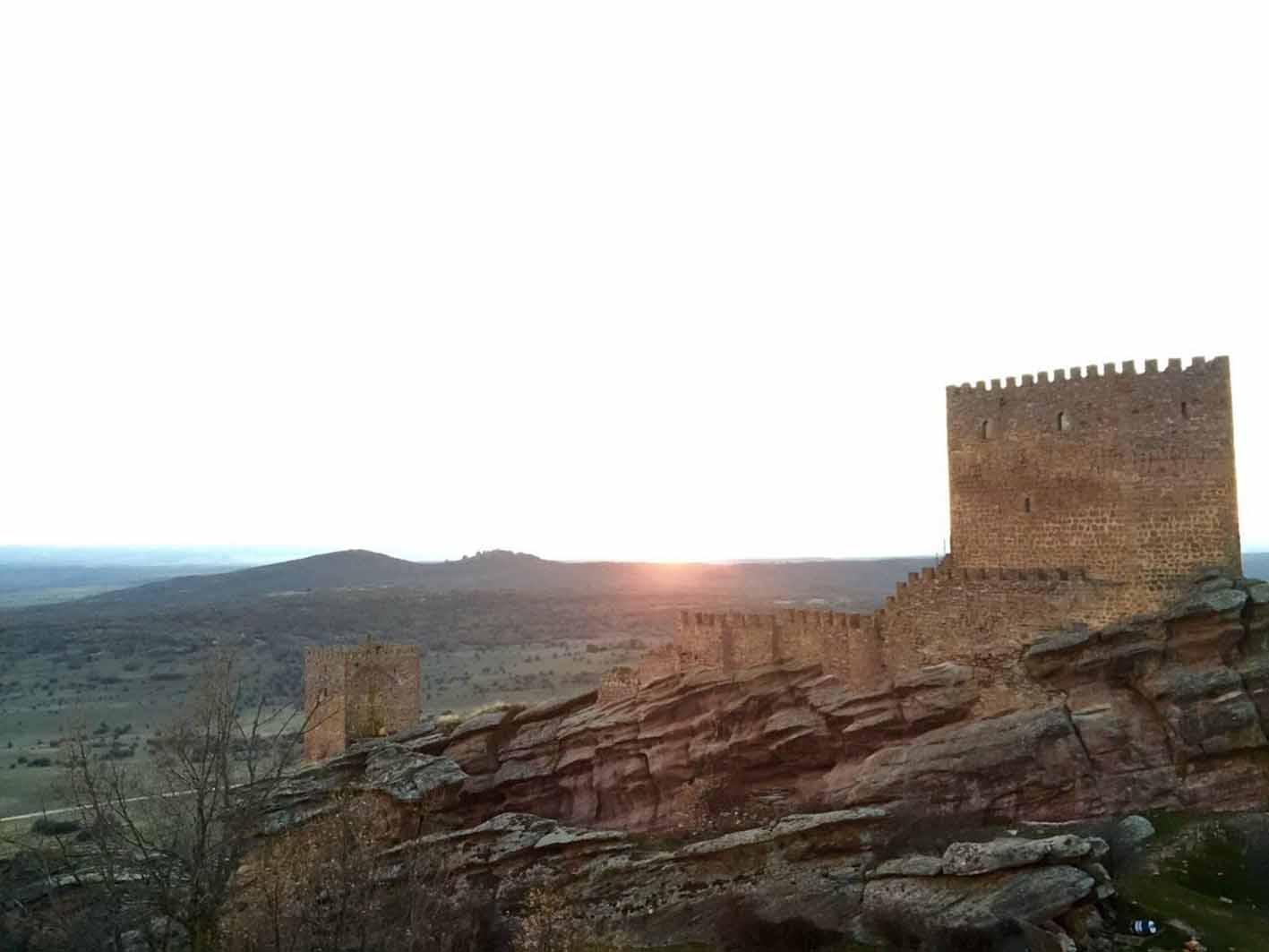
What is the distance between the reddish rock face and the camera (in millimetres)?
20703

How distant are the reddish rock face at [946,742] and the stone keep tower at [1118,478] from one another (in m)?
1.12

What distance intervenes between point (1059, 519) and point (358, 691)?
23.1m

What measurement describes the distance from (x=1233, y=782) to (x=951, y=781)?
17.9 feet

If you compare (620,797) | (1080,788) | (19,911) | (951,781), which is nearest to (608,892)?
(620,797)

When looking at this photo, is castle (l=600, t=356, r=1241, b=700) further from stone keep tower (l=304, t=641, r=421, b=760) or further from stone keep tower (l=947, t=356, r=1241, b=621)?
stone keep tower (l=304, t=641, r=421, b=760)

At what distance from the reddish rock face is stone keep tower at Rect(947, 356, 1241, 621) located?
112cm

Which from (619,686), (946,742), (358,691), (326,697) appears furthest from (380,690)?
(946,742)

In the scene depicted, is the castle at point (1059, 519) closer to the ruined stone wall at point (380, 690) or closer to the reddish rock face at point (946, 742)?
the reddish rock face at point (946, 742)

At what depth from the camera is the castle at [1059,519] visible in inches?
869

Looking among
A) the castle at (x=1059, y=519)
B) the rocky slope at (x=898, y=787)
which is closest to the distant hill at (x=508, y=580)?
the rocky slope at (x=898, y=787)

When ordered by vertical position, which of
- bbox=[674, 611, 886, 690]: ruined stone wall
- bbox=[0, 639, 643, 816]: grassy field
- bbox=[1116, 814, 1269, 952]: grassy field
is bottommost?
bbox=[0, 639, 643, 816]: grassy field

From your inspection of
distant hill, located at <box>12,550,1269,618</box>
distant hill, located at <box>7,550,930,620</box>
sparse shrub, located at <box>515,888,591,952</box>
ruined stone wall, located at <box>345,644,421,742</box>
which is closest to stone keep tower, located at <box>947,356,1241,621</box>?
sparse shrub, located at <box>515,888,591,952</box>

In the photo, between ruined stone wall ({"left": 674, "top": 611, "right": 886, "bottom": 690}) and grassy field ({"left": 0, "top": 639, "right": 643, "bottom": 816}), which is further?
grassy field ({"left": 0, "top": 639, "right": 643, "bottom": 816})

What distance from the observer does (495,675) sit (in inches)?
2921
